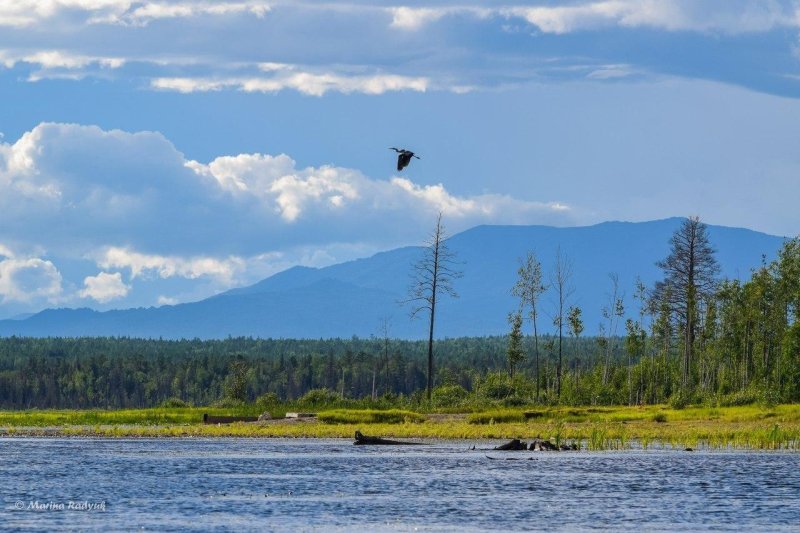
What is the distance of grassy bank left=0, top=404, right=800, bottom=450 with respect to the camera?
78750mm

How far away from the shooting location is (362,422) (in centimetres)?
10088

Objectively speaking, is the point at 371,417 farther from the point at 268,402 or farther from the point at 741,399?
the point at 741,399

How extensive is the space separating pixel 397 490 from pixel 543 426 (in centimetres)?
4207

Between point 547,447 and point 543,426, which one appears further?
point 543,426

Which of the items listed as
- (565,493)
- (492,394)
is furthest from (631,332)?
(565,493)

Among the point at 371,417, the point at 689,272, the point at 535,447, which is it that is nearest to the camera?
the point at 535,447

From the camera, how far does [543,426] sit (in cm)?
9144

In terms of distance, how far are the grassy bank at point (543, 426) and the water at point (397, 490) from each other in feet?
29.7

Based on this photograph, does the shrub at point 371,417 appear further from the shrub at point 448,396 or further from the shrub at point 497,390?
the shrub at point 497,390

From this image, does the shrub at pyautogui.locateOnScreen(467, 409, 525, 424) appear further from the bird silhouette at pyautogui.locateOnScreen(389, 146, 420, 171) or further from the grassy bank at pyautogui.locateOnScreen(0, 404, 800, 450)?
the bird silhouette at pyautogui.locateOnScreen(389, 146, 420, 171)

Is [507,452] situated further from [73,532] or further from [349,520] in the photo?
[73,532]

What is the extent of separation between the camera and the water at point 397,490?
41156mm

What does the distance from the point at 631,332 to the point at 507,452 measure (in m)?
84.4

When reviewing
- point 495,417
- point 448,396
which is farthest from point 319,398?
point 495,417
